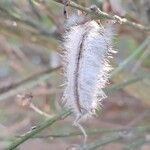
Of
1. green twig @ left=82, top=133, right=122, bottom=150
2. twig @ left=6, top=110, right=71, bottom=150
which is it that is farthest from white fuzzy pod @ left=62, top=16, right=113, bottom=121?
green twig @ left=82, top=133, right=122, bottom=150

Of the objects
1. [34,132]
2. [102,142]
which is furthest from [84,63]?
[102,142]

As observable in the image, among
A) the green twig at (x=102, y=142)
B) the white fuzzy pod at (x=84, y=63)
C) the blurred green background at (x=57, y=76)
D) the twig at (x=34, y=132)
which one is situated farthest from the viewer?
the blurred green background at (x=57, y=76)

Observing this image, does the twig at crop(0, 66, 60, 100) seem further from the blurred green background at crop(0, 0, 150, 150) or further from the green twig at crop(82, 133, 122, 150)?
the green twig at crop(82, 133, 122, 150)

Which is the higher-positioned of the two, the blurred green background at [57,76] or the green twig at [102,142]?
the blurred green background at [57,76]

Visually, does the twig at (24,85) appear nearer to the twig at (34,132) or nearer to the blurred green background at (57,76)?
the blurred green background at (57,76)

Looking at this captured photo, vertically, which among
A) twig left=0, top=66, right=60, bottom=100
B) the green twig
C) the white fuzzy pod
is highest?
twig left=0, top=66, right=60, bottom=100

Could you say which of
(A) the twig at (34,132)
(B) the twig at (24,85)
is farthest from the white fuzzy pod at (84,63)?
(B) the twig at (24,85)

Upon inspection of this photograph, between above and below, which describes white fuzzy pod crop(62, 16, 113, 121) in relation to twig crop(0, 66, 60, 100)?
below

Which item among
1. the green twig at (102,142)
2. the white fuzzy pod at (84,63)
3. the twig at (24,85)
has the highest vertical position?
the twig at (24,85)

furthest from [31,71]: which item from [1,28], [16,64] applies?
[1,28]
